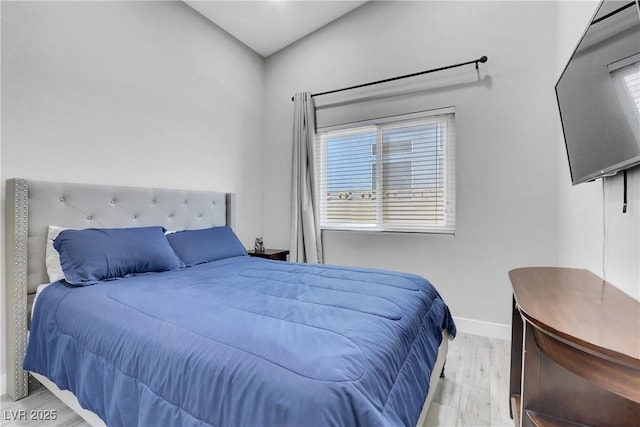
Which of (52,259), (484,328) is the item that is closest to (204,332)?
(52,259)

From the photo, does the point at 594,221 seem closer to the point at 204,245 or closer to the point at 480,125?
the point at 480,125

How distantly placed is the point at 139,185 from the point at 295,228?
155cm

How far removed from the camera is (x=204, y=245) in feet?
8.32

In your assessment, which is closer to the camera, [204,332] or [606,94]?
[204,332]

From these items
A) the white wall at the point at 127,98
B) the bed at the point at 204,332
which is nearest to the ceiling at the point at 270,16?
the white wall at the point at 127,98

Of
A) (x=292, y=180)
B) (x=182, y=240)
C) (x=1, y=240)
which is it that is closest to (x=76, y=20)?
(x=1, y=240)

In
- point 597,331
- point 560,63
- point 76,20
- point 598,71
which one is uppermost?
point 76,20

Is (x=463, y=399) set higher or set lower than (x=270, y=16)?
lower

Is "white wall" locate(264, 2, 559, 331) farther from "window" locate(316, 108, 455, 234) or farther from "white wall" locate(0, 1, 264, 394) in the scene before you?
"white wall" locate(0, 1, 264, 394)

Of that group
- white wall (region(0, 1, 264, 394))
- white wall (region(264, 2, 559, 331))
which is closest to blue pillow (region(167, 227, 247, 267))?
white wall (region(0, 1, 264, 394))

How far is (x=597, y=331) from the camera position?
834 millimetres

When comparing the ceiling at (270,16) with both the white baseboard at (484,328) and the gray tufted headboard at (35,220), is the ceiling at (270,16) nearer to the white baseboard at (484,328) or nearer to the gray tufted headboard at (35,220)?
the gray tufted headboard at (35,220)

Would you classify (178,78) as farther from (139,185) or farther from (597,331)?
(597,331)

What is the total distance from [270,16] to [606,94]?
2.98 meters
